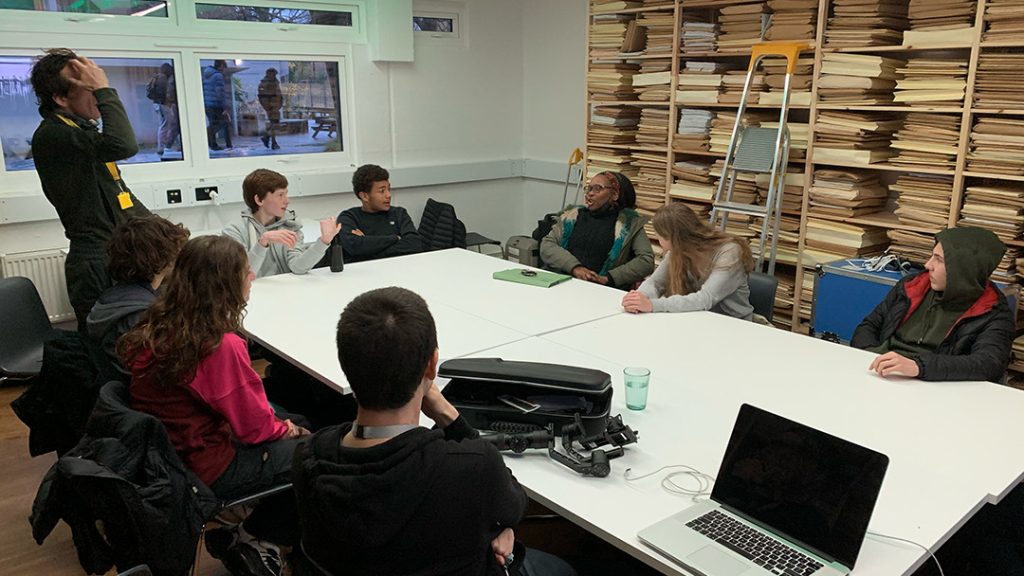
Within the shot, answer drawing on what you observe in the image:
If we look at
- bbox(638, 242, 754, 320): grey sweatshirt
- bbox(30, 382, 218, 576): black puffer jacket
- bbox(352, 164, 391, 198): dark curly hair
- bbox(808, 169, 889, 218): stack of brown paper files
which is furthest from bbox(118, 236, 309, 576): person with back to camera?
bbox(808, 169, 889, 218): stack of brown paper files

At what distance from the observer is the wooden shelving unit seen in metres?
3.71

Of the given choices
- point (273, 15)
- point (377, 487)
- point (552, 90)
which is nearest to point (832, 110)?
point (552, 90)

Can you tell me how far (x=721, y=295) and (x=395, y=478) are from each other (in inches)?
85.3

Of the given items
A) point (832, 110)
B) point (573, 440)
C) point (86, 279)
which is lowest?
point (573, 440)

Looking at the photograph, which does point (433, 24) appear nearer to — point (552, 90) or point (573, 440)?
point (552, 90)

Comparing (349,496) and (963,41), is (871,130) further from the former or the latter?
(349,496)

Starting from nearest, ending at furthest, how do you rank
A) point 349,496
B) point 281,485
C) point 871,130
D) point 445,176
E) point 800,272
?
point 349,496
point 281,485
point 871,130
point 800,272
point 445,176

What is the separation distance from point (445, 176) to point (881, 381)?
422cm

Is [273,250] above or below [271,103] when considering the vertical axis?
below

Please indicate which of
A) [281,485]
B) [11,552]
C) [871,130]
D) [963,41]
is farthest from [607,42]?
[11,552]

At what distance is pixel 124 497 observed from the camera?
1.75 meters

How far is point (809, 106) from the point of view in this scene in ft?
14.4

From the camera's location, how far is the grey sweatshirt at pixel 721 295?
3.12 meters

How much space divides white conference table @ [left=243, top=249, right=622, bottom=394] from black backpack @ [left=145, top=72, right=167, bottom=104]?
1898mm
